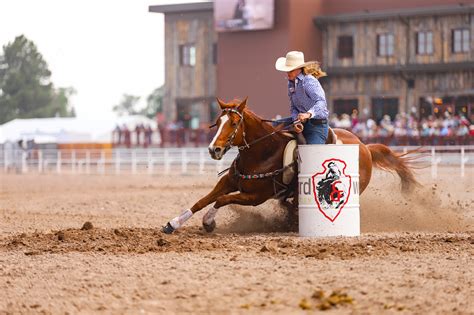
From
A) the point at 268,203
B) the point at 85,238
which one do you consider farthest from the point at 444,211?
the point at 85,238

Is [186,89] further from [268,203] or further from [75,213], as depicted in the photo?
[268,203]

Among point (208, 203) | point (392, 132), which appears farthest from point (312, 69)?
point (392, 132)

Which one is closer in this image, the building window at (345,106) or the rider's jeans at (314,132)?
the rider's jeans at (314,132)

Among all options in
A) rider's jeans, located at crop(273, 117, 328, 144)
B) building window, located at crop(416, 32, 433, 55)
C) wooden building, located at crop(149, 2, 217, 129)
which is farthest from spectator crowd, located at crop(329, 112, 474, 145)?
rider's jeans, located at crop(273, 117, 328, 144)

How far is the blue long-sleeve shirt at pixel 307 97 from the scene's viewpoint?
1180cm

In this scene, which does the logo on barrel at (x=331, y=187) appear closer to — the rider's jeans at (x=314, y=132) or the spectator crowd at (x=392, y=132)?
the rider's jeans at (x=314, y=132)

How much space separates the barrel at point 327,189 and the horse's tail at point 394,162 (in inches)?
98.4

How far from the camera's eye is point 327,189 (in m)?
11.4

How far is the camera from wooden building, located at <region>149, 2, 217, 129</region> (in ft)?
156

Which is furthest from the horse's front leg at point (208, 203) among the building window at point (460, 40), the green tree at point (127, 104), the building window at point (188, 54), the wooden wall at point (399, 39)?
the green tree at point (127, 104)

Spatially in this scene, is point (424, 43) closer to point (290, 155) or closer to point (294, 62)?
point (294, 62)

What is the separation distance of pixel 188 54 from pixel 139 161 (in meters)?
13.0

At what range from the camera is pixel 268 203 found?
13117mm

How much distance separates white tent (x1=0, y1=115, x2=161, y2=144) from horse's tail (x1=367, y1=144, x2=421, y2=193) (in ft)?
126
